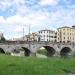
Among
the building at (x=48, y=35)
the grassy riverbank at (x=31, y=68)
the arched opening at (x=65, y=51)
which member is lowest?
the arched opening at (x=65, y=51)

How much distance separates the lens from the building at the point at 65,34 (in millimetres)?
154500

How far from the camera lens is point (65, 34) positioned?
156m

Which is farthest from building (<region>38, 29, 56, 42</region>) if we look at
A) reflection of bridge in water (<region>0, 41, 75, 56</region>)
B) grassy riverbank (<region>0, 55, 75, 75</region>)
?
grassy riverbank (<region>0, 55, 75, 75</region>)

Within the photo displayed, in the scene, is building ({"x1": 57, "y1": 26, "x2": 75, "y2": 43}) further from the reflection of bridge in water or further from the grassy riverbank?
the grassy riverbank

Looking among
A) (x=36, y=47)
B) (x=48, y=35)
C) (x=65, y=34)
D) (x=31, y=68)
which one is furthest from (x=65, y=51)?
(x=31, y=68)

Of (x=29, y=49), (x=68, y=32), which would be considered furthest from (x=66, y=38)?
(x=29, y=49)

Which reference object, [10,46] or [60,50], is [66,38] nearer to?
[60,50]

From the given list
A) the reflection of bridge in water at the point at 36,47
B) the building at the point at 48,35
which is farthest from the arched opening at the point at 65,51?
the building at the point at 48,35

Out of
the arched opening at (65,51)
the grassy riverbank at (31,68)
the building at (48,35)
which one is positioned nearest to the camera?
the grassy riverbank at (31,68)

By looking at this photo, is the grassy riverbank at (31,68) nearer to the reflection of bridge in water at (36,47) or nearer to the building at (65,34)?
the reflection of bridge in water at (36,47)

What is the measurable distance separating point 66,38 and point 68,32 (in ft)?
11.0

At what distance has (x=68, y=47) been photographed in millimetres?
96250

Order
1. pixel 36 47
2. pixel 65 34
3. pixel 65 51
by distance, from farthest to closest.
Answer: pixel 65 34
pixel 65 51
pixel 36 47

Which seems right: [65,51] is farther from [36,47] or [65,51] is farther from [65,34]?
[65,34]
